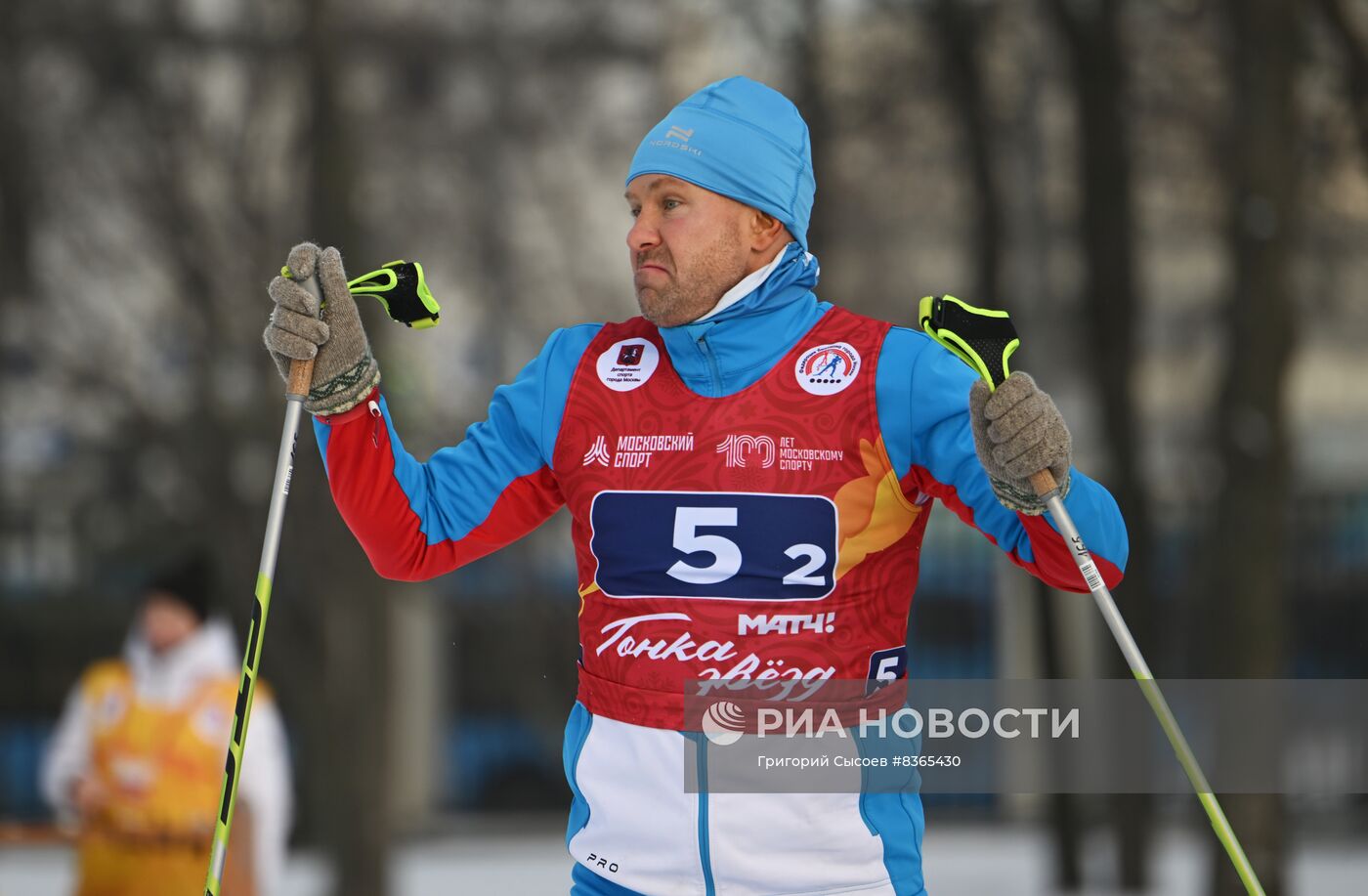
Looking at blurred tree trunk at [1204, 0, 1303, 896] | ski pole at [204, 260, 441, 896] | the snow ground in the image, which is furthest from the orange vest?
blurred tree trunk at [1204, 0, 1303, 896]

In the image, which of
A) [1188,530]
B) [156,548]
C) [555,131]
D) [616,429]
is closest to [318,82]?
[555,131]

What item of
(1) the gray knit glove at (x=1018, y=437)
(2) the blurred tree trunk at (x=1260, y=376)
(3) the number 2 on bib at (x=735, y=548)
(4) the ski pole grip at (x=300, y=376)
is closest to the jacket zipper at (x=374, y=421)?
(4) the ski pole grip at (x=300, y=376)

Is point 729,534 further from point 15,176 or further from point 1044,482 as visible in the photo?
point 15,176

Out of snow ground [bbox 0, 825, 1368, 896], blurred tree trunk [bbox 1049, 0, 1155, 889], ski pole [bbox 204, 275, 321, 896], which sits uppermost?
blurred tree trunk [bbox 1049, 0, 1155, 889]

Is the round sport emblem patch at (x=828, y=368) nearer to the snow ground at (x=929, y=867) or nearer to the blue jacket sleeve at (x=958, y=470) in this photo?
the blue jacket sleeve at (x=958, y=470)

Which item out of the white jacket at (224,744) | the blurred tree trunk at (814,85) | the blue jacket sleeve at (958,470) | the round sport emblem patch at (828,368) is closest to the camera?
the blue jacket sleeve at (958,470)

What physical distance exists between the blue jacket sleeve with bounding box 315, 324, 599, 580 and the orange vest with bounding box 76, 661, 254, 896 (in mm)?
3283

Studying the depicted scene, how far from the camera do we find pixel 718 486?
9.73ft

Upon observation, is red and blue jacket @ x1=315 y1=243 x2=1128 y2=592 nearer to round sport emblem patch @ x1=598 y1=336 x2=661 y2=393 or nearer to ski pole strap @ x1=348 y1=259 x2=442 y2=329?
round sport emblem patch @ x1=598 y1=336 x2=661 y2=393

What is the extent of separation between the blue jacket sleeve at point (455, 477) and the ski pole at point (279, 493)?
0.09m

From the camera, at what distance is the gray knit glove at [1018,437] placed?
2.77 m

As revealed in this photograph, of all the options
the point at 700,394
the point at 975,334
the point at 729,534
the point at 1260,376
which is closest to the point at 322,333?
the point at 700,394

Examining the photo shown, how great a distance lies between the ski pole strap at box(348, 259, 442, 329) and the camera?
317 cm

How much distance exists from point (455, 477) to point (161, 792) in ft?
11.6
